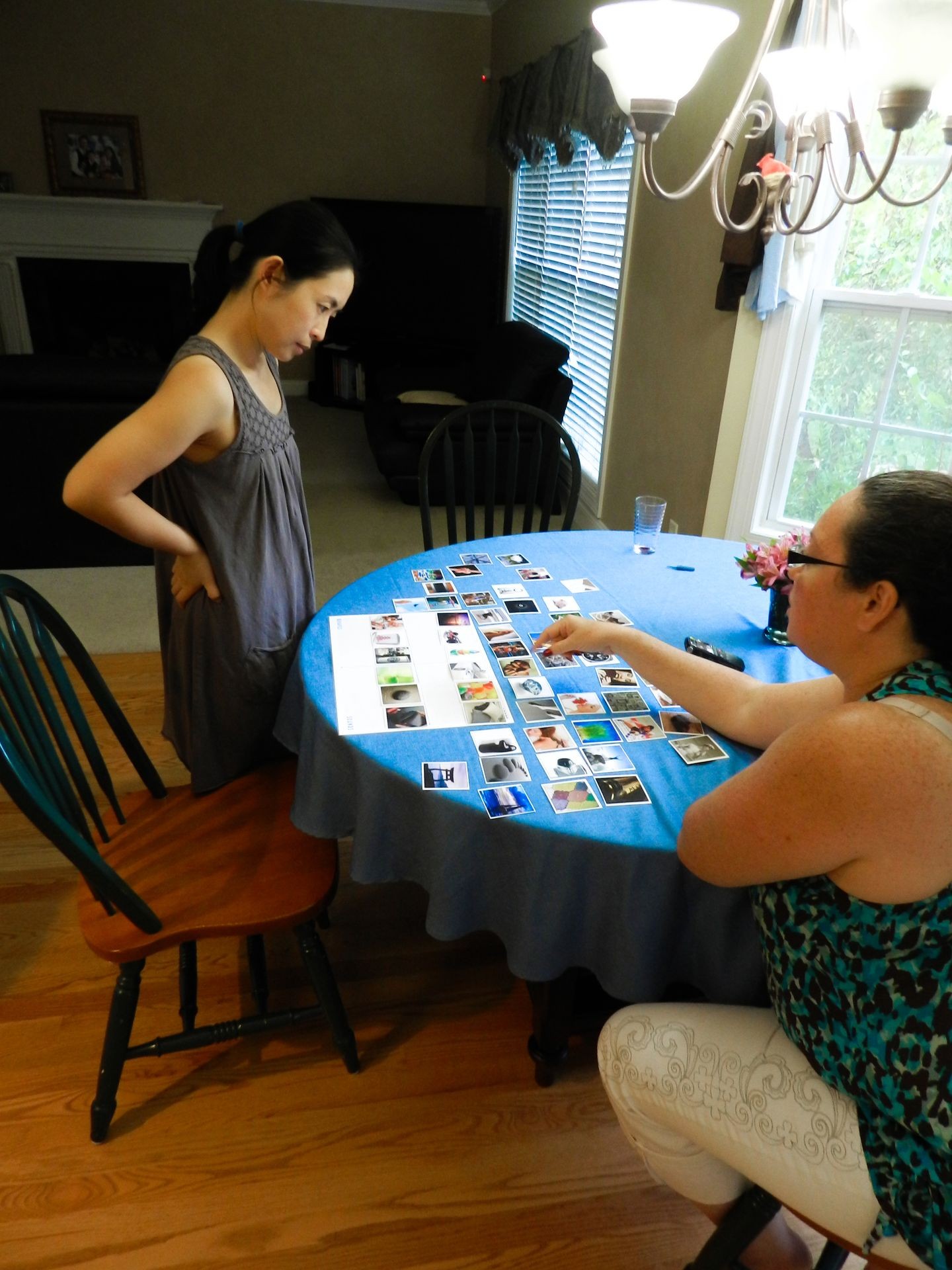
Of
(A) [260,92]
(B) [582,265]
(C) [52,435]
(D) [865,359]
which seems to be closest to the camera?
(D) [865,359]

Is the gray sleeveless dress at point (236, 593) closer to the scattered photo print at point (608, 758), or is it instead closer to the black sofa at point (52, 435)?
the scattered photo print at point (608, 758)

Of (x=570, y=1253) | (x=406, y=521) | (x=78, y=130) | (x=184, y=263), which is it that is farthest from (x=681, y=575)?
(x=78, y=130)

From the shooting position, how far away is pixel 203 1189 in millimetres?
1381

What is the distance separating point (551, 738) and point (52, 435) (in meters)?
2.88

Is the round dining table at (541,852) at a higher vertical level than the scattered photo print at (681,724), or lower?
lower

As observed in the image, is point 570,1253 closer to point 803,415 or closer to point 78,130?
point 803,415

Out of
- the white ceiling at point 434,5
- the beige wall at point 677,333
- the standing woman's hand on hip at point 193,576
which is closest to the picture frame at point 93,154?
the white ceiling at point 434,5

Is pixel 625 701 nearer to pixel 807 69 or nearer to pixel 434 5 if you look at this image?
pixel 807 69

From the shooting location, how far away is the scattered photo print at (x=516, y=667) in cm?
146

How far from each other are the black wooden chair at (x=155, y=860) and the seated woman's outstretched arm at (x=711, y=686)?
0.60m

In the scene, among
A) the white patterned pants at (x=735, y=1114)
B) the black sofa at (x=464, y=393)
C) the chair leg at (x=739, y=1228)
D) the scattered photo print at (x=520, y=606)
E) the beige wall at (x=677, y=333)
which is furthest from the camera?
the black sofa at (x=464, y=393)

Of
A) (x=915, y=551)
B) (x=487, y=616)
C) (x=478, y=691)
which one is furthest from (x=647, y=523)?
(x=915, y=551)

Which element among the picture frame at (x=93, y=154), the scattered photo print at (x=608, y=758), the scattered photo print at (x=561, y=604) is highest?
the picture frame at (x=93, y=154)

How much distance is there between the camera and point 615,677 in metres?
1.47
